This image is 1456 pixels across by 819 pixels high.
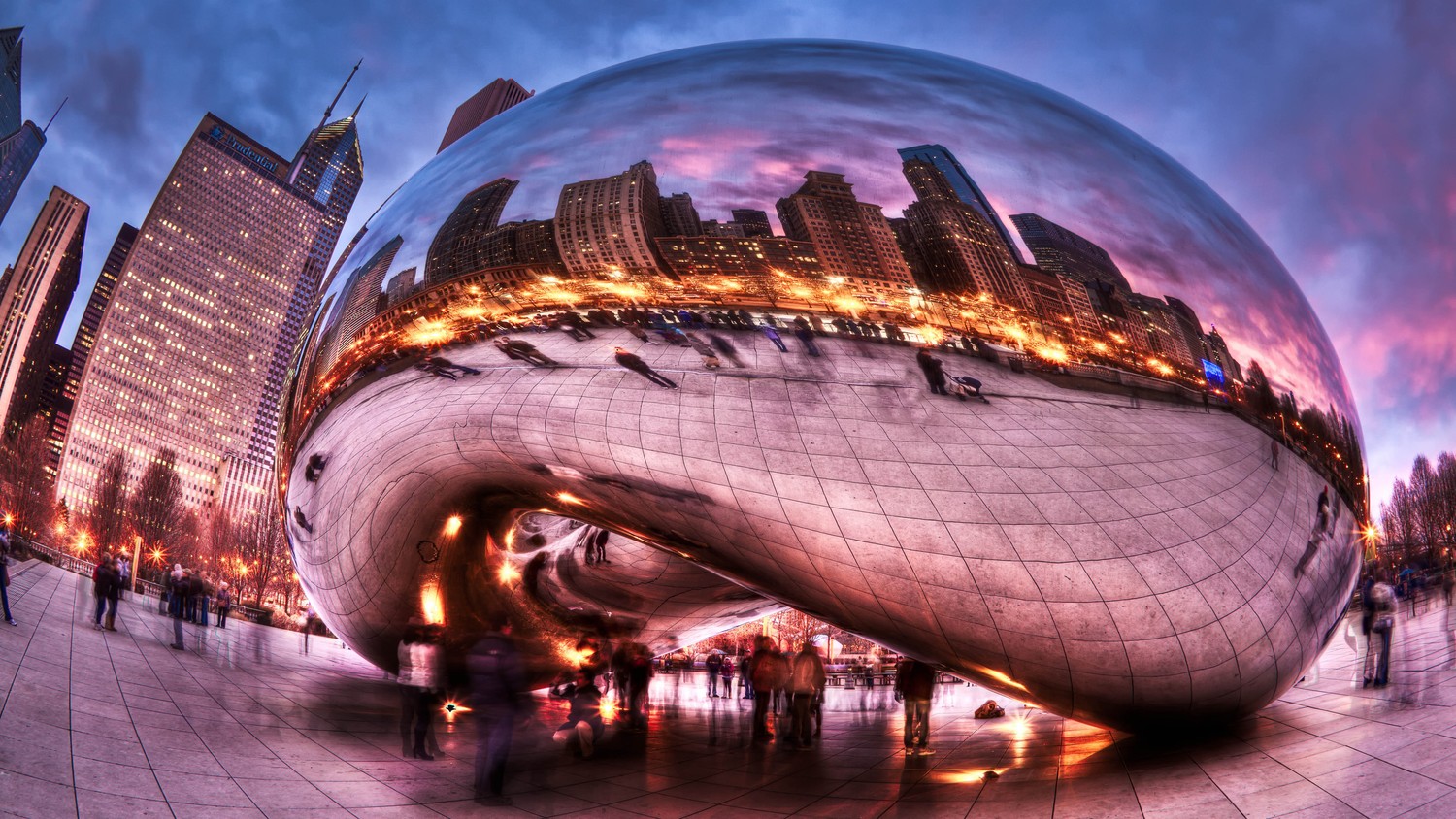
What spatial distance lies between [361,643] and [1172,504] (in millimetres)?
3341

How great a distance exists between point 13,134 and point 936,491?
23131cm

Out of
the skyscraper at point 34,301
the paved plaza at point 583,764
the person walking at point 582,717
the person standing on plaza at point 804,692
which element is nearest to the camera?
the paved plaza at point 583,764

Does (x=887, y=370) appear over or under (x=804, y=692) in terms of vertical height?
over

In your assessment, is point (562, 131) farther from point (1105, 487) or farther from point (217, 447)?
point (217, 447)

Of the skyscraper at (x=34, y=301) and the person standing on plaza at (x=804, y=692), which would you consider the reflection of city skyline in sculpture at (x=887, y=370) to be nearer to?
the person standing on plaza at (x=804, y=692)

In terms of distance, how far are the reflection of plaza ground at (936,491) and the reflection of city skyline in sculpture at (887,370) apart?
1 centimetres

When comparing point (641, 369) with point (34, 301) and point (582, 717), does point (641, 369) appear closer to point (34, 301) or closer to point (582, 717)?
point (582, 717)

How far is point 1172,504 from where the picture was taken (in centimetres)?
242

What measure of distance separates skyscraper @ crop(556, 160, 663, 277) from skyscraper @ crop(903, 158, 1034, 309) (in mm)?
834

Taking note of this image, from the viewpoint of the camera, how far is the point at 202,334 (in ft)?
418

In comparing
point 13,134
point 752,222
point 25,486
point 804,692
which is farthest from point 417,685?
point 13,134

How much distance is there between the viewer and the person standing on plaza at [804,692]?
465cm

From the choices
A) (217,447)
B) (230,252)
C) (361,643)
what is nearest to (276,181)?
(230,252)

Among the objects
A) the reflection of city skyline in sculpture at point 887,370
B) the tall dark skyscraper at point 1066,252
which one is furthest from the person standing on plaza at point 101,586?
the tall dark skyscraper at point 1066,252
